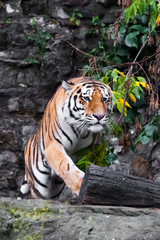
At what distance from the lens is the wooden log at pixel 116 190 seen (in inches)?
89.7

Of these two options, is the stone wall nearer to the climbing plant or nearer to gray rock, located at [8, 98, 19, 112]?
gray rock, located at [8, 98, 19, 112]

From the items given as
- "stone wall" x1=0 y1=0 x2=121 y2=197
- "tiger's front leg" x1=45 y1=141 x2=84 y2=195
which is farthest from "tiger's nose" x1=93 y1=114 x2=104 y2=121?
"stone wall" x1=0 y1=0 x2=121 y2=197

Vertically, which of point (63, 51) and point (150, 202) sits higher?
point (63, 51)

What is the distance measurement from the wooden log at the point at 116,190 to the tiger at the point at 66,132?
49cm

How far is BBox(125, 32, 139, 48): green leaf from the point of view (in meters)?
4.49

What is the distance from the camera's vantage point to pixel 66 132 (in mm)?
3193

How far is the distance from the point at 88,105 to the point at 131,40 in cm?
170

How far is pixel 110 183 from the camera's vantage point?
2289 mm

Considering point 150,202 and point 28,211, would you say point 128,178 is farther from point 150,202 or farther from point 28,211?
point 28,211

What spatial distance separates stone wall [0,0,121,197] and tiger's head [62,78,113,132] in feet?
5.83

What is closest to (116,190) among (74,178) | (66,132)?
(74,178)

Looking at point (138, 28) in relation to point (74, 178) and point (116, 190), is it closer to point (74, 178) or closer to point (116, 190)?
point (74, 178)

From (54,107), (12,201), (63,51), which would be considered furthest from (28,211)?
(63,51)

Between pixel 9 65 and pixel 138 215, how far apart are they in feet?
10.3
